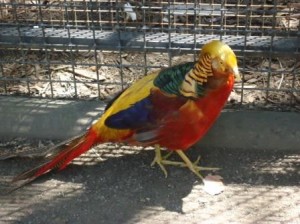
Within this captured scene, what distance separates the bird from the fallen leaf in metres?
0.05

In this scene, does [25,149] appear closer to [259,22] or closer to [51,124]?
[51,124]

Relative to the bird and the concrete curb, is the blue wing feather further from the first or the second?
the concrete curb

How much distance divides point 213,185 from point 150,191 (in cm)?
30

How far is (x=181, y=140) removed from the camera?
2.70 m

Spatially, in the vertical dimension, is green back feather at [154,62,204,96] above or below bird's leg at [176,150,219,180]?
above

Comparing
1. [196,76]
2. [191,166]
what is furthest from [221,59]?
[191,166]

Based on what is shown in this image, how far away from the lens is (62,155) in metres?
2.85

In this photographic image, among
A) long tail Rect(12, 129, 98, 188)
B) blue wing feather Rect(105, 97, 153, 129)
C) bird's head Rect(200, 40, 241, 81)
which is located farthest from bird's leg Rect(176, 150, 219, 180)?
bird's head Rect(200, 40, 241, 81)

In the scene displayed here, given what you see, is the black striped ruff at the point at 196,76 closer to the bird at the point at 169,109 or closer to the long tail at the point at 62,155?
the bird at the point at 169,109

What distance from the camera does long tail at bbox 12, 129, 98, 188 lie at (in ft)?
9.28

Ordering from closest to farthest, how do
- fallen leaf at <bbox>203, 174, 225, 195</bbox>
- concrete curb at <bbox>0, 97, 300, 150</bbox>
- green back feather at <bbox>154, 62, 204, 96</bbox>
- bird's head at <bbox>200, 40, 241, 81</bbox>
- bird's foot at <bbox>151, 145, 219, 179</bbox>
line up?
bird's head at <bbox>200, 40, 241, 81</bbox> → green back feather at <bbox>154, 62, 204, 96</bbox> → fallen leaf at <bbox>203, 174, 225, 195</bbox> → bird's foot at <bbox>151, 145, 219, 179</bbox> → concrete curb at <bbox>0, 97, 300, 150</bbox>

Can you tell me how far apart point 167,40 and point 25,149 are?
94cm

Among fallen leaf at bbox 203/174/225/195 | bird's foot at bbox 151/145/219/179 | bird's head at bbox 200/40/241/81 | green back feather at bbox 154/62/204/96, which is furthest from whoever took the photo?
bird's foot at bbox 151/145/219/179

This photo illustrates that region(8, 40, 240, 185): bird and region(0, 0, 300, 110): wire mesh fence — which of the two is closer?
region(8, 40, 240, 185): bird
